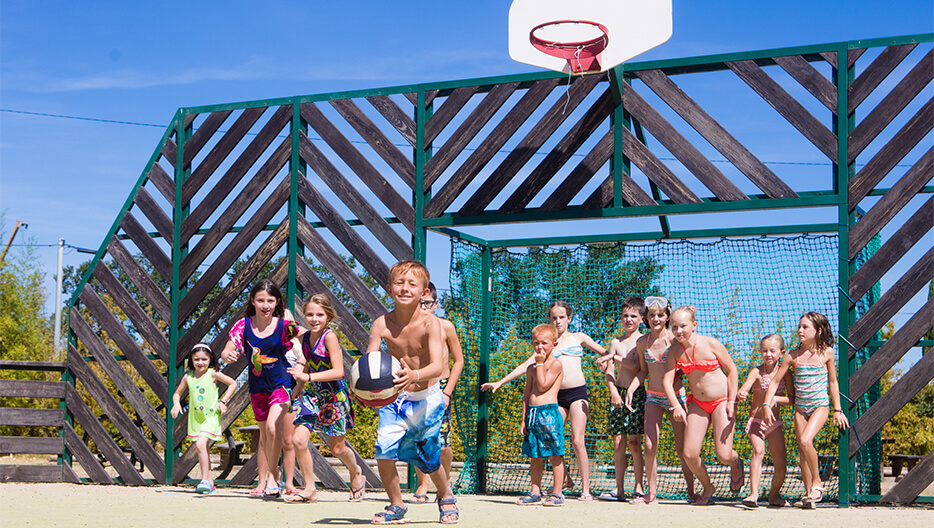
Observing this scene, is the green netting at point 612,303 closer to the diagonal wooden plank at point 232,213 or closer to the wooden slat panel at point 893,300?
the wooden slat panel at point 893,300

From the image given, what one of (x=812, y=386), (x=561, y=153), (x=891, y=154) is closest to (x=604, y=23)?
(x=561, y=153)

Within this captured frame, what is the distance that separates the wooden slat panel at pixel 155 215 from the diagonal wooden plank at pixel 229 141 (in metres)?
0.30

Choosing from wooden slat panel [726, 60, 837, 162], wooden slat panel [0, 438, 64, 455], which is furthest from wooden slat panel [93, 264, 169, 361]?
wooden slat panel [726, 60, 837, 162]

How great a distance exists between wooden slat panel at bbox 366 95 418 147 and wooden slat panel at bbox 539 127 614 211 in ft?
5.33

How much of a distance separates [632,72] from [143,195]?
5534 mm

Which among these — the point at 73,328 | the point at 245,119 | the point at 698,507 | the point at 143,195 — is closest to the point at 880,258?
the point at 698,507

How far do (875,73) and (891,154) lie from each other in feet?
2.26

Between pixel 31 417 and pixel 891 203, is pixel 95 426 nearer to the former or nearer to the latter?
pixel 31 417

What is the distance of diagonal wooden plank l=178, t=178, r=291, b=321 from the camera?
993cm

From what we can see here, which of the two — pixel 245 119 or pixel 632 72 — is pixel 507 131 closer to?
pixel 632 72

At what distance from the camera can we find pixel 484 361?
9898 mm

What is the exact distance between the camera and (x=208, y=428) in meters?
8.94

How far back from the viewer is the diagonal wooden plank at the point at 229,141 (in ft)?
33.0

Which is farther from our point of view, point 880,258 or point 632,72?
point 632,72
